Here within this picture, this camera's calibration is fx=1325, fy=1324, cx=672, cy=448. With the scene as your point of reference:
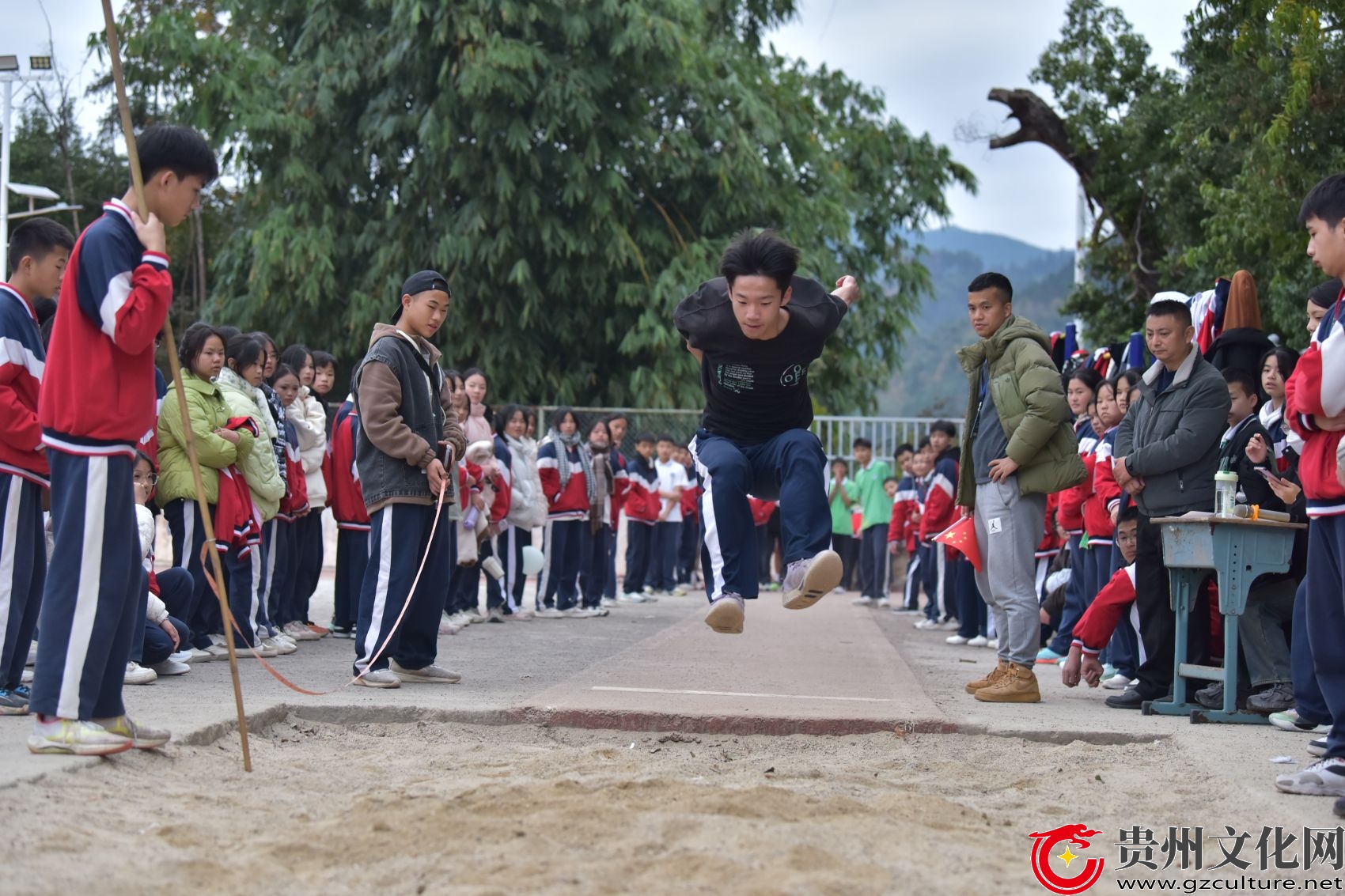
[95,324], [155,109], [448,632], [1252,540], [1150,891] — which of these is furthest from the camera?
[155,109]

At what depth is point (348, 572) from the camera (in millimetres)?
9938

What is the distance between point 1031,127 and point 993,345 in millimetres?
14463

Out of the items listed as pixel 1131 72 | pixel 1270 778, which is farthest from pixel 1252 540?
pixel 1131 72

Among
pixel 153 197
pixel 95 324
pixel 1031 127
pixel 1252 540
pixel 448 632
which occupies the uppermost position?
pixel 1031 127

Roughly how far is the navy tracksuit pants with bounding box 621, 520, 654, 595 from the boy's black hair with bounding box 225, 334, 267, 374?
344 inches

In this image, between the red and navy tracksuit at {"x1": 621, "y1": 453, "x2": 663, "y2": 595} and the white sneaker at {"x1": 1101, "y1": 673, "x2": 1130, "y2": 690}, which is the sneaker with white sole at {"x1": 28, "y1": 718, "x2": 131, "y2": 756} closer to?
the white sneaker at {"x1": 1101, "y1": 673, "x2": 1130, "y2": 690}

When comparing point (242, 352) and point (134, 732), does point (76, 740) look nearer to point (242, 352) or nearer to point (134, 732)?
point (134, 732)

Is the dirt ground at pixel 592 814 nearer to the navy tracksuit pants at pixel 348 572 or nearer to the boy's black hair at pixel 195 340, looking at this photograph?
the boy's black hair at pixel 195 340

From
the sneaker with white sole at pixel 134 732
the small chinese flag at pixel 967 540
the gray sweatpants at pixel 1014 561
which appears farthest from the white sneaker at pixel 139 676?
the gray sweatpants at pixel 1014 561

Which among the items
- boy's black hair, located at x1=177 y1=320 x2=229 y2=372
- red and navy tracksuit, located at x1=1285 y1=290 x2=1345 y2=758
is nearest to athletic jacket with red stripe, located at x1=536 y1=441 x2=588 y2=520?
boy's black hair, located at x1=177 y1=320 x2=229 y2=372

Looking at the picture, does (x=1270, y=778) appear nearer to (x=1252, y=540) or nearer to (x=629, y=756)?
(x=1252, y=540)

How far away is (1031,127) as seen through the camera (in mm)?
20641

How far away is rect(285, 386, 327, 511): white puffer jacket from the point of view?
955cm

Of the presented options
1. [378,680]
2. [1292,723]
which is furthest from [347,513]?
[1292,723]
